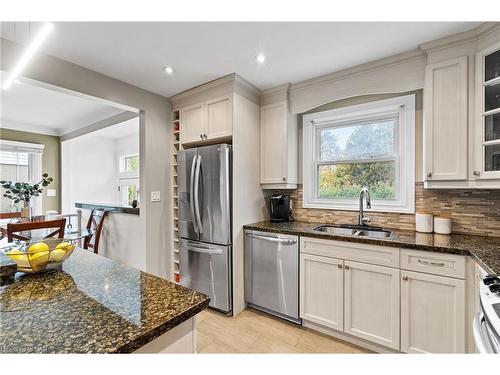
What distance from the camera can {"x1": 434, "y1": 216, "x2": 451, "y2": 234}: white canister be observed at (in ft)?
6.45

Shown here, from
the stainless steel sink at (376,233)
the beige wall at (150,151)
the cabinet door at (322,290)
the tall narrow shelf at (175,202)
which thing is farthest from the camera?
the tall narrow shelf at (175,202)

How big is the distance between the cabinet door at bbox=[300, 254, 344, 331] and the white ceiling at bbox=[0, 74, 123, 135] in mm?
3092

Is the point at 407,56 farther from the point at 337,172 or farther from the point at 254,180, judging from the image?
the point at 254,180

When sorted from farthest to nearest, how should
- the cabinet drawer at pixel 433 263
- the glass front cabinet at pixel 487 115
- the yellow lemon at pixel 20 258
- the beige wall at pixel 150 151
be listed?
the beige wall at pixel 150 151, the glass front cabinet at pixel 487 115, the cabinet drawer at pixel 433 263, the yellow lemon at pixel 20 258

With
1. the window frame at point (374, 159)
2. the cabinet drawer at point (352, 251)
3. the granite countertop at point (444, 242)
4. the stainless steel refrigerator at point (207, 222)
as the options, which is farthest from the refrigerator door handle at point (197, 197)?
the window frame at point (374, 159)

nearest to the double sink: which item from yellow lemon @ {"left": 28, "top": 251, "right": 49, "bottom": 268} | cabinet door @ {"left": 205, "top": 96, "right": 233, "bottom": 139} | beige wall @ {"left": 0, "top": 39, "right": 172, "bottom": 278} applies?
cabinet door @ {"left": 205, "top": 96, "right": 233, "bottom": 139}

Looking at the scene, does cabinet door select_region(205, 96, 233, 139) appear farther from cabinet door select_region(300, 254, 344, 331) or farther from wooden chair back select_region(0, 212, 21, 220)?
wooden chair back select_region(0, 212, 21, 220)

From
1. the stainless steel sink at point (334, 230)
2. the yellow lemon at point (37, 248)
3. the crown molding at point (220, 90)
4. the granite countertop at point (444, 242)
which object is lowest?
the stainless steel sink at point (334, 230)

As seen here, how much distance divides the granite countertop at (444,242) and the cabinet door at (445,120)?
47cm

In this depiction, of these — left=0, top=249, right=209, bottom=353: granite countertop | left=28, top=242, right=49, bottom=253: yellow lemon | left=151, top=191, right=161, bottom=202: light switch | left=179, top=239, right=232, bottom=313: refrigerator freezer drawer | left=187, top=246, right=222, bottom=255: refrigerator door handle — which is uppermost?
left=151, top=191, right=161, bottom=202: light switch

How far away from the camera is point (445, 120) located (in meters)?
1.86

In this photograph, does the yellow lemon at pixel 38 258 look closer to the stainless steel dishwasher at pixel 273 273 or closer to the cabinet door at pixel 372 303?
the stainless steel dishwasher at pixel 273 273

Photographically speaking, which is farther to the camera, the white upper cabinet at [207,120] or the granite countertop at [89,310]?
the white upper cabinet at [207,120]

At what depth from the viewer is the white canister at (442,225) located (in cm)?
197
